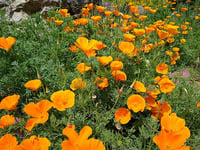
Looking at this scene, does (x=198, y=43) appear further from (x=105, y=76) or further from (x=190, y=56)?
(x=105, y=76)

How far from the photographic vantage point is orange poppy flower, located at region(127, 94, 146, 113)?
1.37 meters

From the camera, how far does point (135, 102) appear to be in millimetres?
1412

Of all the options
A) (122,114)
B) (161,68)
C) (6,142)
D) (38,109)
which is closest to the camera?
(6,142)

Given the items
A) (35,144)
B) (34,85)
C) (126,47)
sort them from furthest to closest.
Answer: (126,47) < (34,85) < (35,144)

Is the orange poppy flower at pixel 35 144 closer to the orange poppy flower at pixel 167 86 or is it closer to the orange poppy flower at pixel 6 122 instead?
the orange poppy flower at pixel 6 122

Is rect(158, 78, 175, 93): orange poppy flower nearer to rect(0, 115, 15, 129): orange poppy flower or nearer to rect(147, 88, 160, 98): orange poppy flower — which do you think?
rect(147, 88, 160, 98): orange poppy flower

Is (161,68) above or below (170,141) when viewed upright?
below

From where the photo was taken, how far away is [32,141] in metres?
0.97

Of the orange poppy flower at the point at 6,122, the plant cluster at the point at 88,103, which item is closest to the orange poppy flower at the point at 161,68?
the plant cluster at the point at 88,103

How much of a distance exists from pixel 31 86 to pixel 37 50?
1.02m

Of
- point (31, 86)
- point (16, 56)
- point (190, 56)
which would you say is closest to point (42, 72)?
point (16, 56)

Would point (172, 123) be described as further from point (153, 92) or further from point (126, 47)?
point (126, 47)

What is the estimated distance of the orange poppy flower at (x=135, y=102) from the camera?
1.37 metres

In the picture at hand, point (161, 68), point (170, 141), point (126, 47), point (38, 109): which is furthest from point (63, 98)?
point (161, 68)
